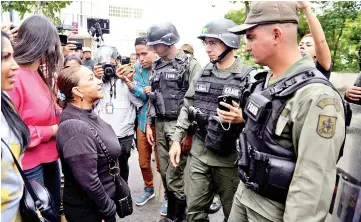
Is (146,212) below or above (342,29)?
below

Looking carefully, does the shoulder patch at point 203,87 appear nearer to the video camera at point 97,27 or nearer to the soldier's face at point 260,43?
the soldier's face at point 260,43

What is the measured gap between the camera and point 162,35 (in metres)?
3.68

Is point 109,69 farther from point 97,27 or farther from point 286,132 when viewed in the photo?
point 286,132

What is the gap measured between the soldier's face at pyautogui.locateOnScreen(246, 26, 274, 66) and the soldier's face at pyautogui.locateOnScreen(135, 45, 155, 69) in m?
2.38

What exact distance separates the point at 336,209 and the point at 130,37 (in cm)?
2617

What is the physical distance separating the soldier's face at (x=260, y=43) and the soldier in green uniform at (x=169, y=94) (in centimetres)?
173

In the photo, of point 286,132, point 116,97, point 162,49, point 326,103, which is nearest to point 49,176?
point 116,97

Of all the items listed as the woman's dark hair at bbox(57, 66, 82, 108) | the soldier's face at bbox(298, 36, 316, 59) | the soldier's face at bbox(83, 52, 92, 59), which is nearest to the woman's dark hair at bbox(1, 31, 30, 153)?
the woman's dark hair at bbox(57, 66, 82, 108)

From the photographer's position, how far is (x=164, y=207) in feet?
12.9

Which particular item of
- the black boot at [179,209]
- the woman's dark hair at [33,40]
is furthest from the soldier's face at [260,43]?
the black boot at [179,209]

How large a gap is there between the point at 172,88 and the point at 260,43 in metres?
1.93

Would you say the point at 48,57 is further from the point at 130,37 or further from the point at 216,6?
the point at 130,37

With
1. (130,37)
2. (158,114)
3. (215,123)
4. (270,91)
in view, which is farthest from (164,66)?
(130,37)

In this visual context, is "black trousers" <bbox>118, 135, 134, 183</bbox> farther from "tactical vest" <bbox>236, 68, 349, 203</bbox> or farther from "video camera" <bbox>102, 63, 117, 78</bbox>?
"tactical vest" <bbox>236, 68, 349, 203</bbox>
